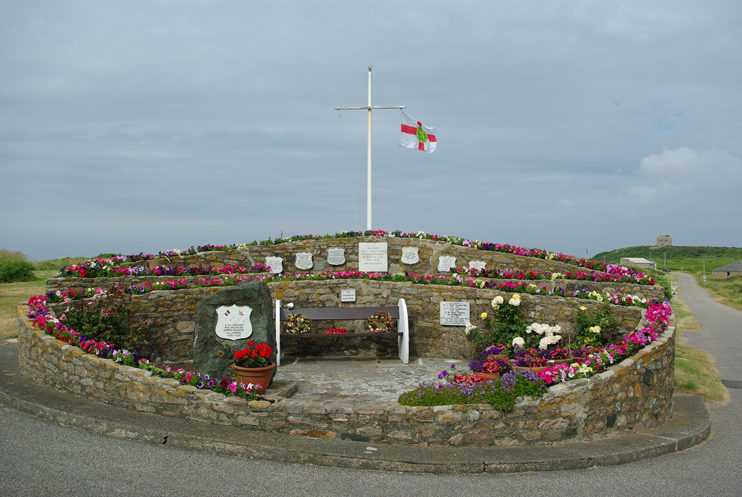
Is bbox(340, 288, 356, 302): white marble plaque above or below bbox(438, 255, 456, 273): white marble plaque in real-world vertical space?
below

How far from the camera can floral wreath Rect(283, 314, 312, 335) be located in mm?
9281

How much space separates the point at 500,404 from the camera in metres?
4.89

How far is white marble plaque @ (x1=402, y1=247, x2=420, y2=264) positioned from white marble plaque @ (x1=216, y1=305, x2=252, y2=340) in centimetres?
949

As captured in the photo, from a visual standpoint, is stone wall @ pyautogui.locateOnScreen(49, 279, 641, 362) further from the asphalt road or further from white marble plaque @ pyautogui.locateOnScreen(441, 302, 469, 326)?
the asphalt road

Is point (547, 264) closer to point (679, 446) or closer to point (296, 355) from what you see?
point (296, 355)

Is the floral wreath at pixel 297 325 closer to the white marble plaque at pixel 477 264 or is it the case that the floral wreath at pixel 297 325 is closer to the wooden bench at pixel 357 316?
the wooden bench at pixel 357 316

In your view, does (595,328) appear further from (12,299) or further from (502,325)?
(12,299)

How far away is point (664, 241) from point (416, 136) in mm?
112127

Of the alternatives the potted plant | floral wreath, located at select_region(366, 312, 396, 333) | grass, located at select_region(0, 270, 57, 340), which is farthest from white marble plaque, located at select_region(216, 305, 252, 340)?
grass, located at select_region(0, 270, 57, 340)

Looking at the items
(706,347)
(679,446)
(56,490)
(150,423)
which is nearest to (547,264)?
(706,347)

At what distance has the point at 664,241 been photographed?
357 ft

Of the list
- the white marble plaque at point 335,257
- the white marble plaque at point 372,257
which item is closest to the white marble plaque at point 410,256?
the white marble plaque at point 372,257

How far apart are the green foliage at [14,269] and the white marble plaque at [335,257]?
1654 cm

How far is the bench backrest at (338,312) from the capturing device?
931 centimetres
